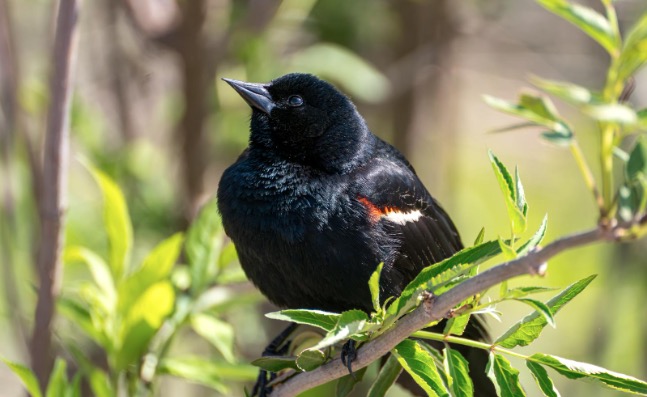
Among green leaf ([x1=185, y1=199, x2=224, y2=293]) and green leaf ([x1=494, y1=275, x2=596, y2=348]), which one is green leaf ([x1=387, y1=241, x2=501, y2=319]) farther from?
green leaf ([x1=185, y1=199, x2=224, y2=293])

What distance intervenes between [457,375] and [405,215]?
2.97 ft

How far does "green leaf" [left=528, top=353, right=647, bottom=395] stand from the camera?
1.48 meters

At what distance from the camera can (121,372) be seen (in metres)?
2.30

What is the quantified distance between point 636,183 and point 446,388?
52 cm

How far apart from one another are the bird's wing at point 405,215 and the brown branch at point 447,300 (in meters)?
0.56

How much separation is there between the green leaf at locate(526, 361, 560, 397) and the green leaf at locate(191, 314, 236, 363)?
0.88 m

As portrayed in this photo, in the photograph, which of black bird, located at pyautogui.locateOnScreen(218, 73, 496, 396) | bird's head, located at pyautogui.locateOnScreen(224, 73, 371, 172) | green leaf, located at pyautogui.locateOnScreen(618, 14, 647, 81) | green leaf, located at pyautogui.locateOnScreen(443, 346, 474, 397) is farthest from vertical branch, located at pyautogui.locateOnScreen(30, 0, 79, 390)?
green leaf, located at pyautogui.locateOnScreen(618, 14, 647, 81)

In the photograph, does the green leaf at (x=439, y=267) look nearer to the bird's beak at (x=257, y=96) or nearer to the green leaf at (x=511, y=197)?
the green leaf at (x=511, y=197)

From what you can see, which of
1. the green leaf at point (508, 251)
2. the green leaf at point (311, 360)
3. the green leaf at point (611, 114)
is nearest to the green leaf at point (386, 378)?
the green leaf at point (311, 360)

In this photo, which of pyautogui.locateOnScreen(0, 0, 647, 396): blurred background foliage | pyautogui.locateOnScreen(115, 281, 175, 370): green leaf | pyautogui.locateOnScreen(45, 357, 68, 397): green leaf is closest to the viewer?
pyautogui.locateOnScreen(45, 357, 68, 397): green leaf

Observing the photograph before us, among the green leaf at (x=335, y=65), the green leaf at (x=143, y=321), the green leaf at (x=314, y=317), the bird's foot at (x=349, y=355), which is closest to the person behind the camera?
the green leaf at (x=314, y=317)

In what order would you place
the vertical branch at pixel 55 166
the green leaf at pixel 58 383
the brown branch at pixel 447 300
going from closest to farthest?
1. the brown branch at pixel 447 300
2. the vertical branch at pixel 55 166
3. the green leaf at pixel 58 383

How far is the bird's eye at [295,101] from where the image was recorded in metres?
2.65

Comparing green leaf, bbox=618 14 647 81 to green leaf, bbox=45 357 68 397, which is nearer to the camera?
green leaf, bbox=618 14 647 81
